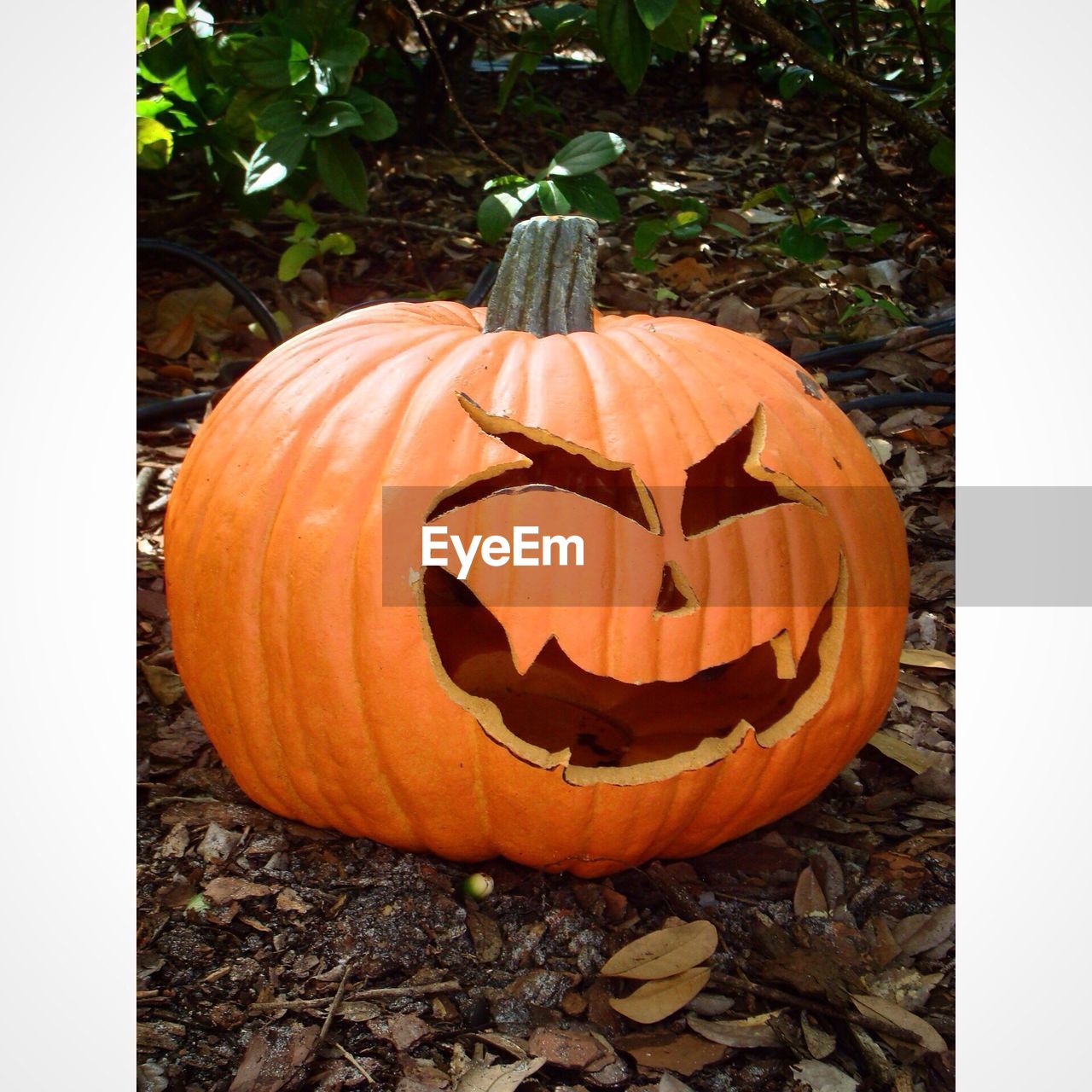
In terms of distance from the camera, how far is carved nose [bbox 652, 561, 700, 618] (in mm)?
1671

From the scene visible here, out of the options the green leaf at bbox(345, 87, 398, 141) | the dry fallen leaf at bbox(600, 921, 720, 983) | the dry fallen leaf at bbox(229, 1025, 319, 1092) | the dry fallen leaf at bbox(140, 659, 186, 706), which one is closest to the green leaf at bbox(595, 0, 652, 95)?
the green leaf at bbox(345, 87, 398, 141)

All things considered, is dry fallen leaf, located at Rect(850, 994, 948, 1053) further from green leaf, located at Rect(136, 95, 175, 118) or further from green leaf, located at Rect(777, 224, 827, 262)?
green leaf, located at Rect(136, 95, 175, 118)

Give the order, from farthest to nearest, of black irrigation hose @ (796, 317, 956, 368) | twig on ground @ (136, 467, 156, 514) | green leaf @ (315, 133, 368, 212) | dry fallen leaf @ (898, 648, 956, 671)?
black irrigation hose @ (796, 317, 956, 368) → twig on ground @ (136, 467, 156, 514) → green leaf @ (315, 133, 368, 212) → dry fallen leaf @ (898, 648, 956, 671)

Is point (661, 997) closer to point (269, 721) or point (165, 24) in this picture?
point (269, 721)

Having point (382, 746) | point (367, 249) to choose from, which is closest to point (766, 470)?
point (382, 746)

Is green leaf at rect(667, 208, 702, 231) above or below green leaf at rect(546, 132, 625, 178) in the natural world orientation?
below

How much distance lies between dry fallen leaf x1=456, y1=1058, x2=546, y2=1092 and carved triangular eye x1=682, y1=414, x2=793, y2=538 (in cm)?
79

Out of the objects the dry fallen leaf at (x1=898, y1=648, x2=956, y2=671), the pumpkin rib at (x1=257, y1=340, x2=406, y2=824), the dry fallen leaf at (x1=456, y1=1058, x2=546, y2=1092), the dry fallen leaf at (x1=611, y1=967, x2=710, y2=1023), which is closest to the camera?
the dry fallen leaf at (x1=456, y1=1058, x2=546, y2=1092)

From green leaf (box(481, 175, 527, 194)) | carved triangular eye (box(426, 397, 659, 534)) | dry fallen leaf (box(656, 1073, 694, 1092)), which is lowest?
dry fallen leaf (box(656, 1073, 694, 1092))

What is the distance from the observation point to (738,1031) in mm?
1631

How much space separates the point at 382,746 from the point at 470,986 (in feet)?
1.13

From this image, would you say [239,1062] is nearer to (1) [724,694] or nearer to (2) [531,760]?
(2) [531,760]

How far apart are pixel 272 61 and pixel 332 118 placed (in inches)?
6.9

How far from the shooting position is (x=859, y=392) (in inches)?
129
